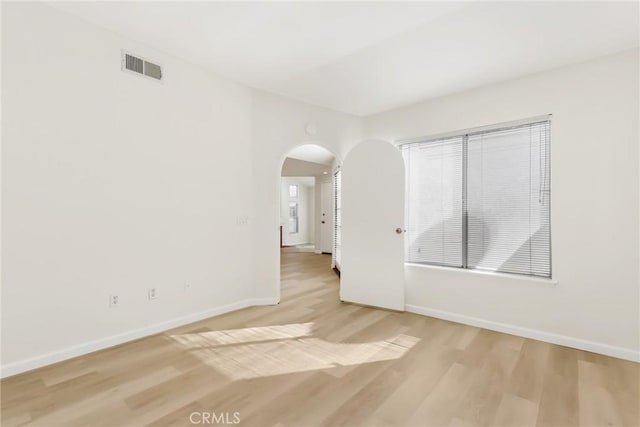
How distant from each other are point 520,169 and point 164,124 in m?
3.75

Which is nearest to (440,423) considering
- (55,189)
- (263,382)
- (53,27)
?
(263,382)

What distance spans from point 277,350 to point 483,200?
9.00ft

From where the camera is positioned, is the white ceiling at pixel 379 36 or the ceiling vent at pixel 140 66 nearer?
the white ceiling at pixel 379 36

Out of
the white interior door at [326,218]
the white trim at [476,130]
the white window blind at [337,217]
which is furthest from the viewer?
the white interior door at [326,218]

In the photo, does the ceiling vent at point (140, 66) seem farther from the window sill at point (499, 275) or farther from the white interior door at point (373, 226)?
the window sill at point (499, 275)

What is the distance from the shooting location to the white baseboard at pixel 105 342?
2.33 metres

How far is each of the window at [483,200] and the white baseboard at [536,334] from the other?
22.6 inches

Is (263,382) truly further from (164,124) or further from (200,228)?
(164,124)

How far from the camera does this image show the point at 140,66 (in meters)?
2.99

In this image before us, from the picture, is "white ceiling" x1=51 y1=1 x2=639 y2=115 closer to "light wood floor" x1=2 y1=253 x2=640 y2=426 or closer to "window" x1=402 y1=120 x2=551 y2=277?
"window" x1=402 y1=120 x2=551 y2=277

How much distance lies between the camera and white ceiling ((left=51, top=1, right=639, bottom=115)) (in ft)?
7.77

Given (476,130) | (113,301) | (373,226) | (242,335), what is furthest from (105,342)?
A: (476,130)

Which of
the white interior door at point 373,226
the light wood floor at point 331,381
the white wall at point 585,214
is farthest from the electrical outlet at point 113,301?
the white wall at point 585,214

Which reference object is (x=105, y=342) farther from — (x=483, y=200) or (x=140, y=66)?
(x=483, y=200)
